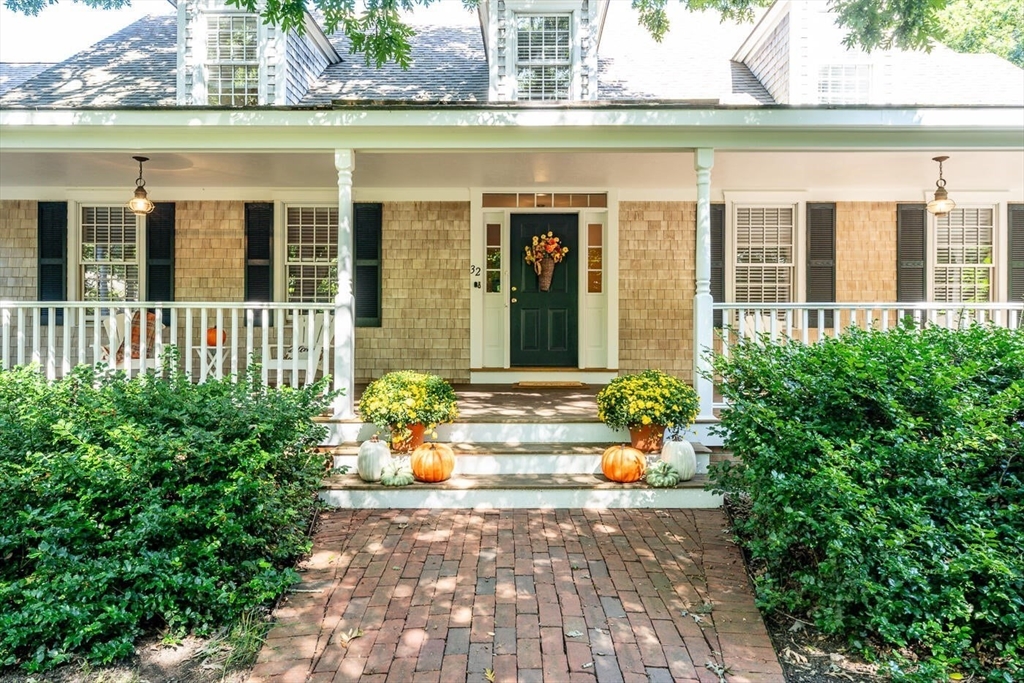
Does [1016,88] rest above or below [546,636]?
above

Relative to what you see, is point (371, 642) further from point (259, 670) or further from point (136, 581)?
point (136, 581)

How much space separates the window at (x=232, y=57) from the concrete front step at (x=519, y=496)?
201 inches

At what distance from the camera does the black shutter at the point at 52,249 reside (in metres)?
7.72

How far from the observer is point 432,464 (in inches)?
183

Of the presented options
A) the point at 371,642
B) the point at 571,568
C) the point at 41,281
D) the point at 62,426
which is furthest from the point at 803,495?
the point at 41,281

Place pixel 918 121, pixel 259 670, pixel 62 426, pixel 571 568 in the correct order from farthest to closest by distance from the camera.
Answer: pixel 918 121, pixel 571 568, pixel 62 426, pixel 259 670

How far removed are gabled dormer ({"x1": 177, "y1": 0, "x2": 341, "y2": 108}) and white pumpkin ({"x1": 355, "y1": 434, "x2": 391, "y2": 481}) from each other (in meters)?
4.56

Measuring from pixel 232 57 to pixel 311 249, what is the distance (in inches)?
94.1

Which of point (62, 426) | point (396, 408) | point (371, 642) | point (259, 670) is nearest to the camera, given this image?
point (259, 670)

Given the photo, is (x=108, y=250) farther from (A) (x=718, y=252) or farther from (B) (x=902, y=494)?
(B) (x=902, y=494)

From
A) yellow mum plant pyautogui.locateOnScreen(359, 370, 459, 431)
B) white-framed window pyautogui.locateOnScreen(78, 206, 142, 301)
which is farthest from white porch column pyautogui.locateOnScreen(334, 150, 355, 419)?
white-framed window pyautogui.locateOnScreen(78, 206, 142, 301)

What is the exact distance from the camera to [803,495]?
9.77 ft

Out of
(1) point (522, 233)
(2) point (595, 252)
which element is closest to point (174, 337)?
(1) point (522, 233)

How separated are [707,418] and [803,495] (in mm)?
2385
